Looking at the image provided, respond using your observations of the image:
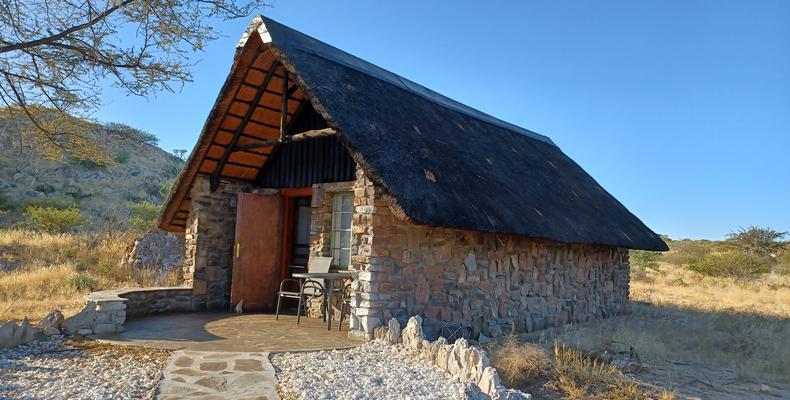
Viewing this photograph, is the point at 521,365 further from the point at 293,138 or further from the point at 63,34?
the point at 63,34

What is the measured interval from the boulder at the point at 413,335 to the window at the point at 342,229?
2.34m

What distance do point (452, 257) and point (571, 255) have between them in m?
3.42

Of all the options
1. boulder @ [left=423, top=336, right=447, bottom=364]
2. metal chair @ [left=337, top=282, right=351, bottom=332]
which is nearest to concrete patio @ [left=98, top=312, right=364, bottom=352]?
metal chair @ [left=337, top=282, right=351, bottom=332]

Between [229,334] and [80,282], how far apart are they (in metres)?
5.85

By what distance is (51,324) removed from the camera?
20.2 feet

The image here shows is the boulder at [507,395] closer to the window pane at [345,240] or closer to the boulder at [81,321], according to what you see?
the window pane at [345,240]

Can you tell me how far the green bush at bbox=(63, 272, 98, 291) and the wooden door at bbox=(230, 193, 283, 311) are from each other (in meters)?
3.82

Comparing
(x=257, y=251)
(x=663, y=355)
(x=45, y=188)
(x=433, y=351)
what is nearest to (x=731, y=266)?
(x=663, y=355)

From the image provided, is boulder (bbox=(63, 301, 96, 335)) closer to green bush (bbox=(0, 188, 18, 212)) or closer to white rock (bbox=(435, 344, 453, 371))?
white rock (bbox=(435, 344, 453, 371))

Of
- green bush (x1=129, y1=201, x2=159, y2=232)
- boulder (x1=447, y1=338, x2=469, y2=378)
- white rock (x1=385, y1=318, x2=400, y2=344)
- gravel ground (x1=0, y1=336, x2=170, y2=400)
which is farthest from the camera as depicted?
green bush (x1=129, y1=201, x2=159, y2=232)

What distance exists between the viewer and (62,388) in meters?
4.33

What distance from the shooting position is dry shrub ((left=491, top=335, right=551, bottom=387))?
17.8 feet

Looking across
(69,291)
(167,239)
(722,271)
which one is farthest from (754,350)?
(722,271)

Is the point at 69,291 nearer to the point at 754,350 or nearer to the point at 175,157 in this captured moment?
the point at 754,350
